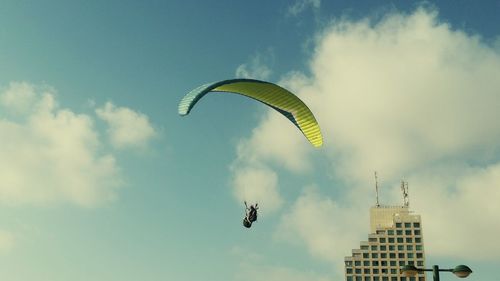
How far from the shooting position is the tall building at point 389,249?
144 m

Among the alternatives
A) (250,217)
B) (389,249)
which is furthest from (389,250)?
(250,217)

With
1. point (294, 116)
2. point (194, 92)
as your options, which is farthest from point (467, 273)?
point (294, 116)

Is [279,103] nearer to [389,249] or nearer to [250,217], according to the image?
[250,217]

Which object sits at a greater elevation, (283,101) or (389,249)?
(389,249)

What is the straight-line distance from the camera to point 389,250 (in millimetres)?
146375

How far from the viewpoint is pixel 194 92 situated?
2733 cm

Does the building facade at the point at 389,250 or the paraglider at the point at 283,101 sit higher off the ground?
the building facade at the point at 389,250

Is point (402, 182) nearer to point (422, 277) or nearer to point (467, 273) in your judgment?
point (422, 277)

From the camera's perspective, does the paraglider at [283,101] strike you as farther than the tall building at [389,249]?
No

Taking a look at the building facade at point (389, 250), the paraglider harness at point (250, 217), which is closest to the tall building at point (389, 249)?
the building facade at point (389, 250)

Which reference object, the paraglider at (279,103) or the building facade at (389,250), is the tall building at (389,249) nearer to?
the building facade at (389,250)

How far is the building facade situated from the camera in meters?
144

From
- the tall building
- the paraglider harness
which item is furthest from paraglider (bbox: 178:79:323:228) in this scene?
the tall building

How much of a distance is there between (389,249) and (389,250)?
34 cm
